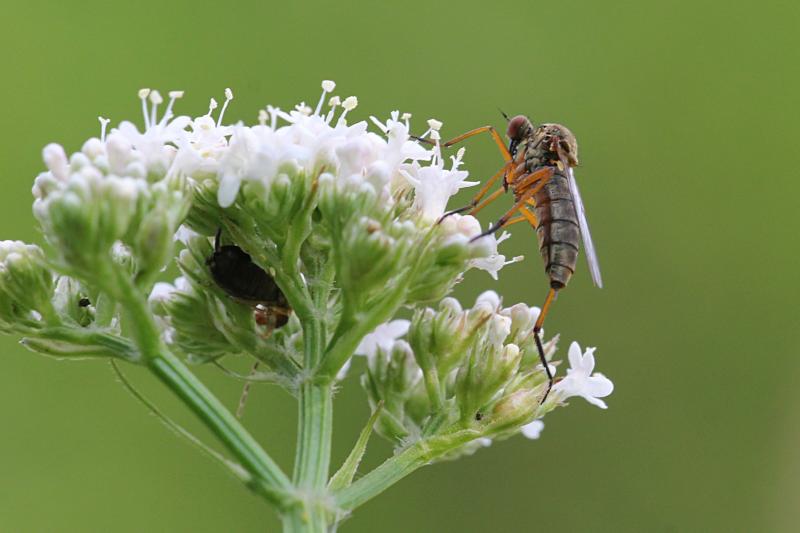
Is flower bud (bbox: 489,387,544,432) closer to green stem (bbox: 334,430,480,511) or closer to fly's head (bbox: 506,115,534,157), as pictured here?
green stem (bbox: 334,430,480,511)

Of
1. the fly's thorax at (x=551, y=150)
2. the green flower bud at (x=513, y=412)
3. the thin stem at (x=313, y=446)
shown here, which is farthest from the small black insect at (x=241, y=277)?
the fly's thorax at (x=551, y=150)

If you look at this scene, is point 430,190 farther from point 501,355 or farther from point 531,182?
point 531,182

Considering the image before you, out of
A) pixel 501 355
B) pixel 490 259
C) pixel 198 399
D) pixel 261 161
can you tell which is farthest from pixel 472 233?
pixel 198 399

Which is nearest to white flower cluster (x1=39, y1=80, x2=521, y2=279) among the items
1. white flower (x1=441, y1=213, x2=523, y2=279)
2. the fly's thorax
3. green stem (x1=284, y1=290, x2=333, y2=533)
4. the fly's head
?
white flower (x1=441, y1=213, x2=523, y2=279)

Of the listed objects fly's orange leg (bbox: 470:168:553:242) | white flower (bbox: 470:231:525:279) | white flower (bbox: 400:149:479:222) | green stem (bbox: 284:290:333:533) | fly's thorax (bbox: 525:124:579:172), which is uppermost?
fly's thorax (bbox: 525:124:579:172)

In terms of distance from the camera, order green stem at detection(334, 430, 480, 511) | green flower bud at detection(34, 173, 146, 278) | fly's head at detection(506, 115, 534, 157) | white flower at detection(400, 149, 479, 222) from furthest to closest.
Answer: fly's head at detection(506, 115, 534, 157), white flower at detection(400, 149, 479, 222), green stem at detection(334, 430, 480, 511), green flower bud at detection(34, 173, 146, 278)

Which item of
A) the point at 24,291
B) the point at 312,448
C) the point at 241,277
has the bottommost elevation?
the point at 312,448
